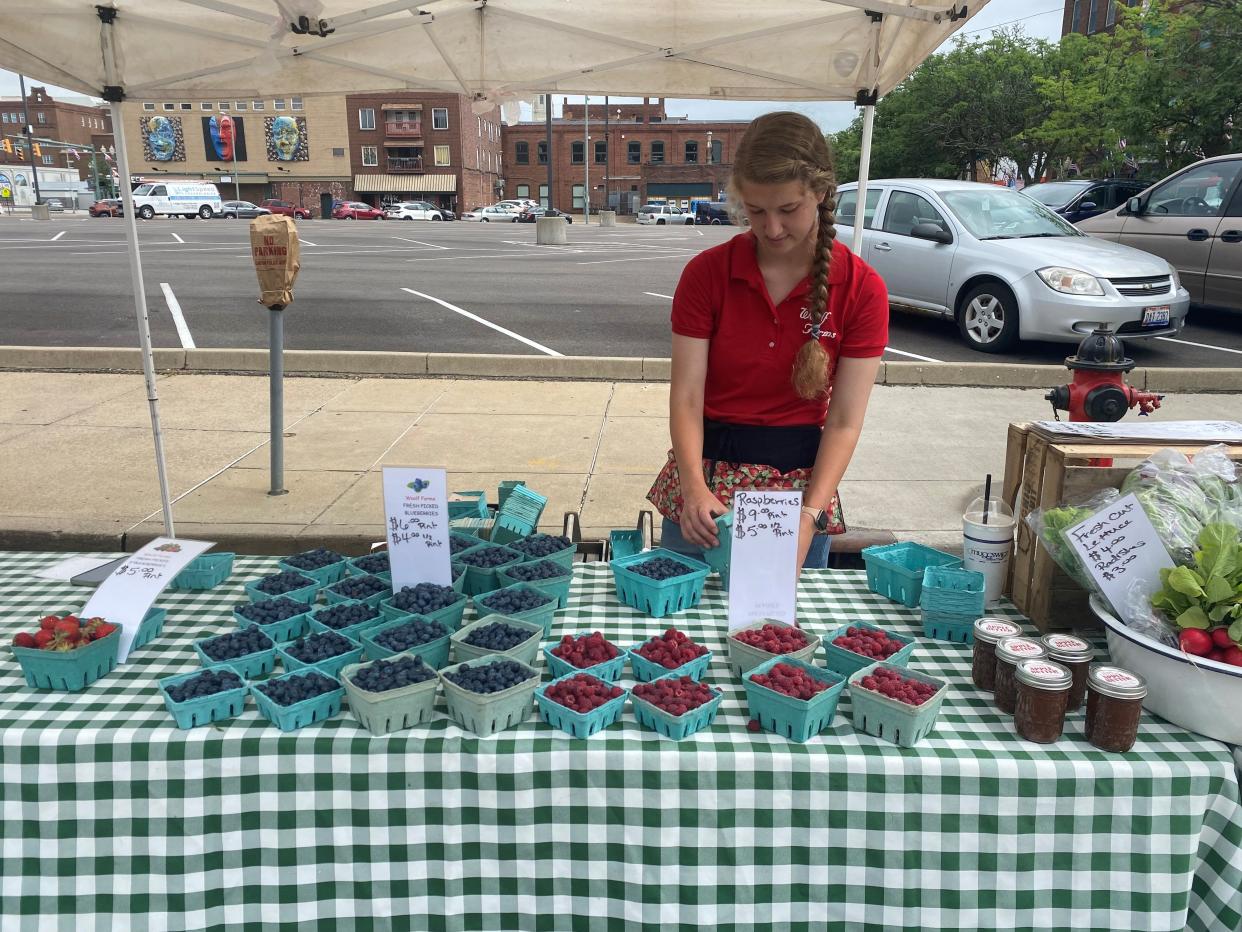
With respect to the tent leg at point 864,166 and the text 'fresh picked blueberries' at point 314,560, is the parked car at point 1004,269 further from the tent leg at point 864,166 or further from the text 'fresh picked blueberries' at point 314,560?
the text 'fresh picked blueberries' at point 314,560

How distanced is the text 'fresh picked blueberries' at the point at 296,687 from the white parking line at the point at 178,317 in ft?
27.3

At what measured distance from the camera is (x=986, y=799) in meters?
1.62

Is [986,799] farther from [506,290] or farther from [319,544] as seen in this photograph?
[506,290]

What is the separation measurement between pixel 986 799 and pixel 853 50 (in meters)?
2.81

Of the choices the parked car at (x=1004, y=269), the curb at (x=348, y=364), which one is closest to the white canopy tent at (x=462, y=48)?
the curb at (x=348, y=364)

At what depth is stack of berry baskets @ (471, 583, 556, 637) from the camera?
81.9 inches

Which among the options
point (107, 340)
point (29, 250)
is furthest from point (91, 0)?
point (29, 250)

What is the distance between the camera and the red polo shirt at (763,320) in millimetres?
2264

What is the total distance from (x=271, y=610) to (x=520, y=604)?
1.87 ft

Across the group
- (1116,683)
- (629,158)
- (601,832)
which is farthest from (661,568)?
(629,158)

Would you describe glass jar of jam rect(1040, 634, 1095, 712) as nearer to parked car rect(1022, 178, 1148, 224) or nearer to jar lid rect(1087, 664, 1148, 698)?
jar lid rect(1087, 664, 1148, 698)

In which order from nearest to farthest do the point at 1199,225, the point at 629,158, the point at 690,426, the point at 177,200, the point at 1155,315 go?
the point at 690,426 → the point at 1155,315 → the point at 1199,225 → the point at 177,200 → the point at 629,158

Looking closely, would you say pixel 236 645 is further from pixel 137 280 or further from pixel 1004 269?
pixel 1004 269

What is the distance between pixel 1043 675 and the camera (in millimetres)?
1658
